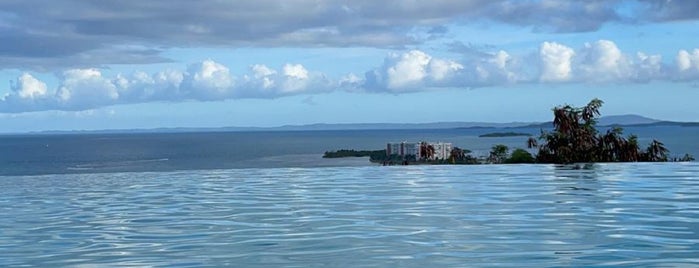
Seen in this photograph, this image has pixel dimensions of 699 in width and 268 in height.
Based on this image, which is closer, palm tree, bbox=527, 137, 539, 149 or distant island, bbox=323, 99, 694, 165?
distant island, bbox=323, 99, 694, 165

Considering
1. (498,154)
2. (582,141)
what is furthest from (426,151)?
(582,141)

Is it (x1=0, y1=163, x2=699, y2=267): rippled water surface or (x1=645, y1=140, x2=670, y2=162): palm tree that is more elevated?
(x1=645, y1=140, x2=670, y2=162): palm tree

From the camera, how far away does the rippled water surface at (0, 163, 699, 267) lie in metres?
7.51

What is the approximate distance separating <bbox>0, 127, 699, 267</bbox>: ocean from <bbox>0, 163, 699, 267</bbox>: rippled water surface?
21 millimetres

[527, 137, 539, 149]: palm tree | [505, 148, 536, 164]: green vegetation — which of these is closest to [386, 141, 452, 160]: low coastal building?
[505, 148, 536, 164]: green vegetation

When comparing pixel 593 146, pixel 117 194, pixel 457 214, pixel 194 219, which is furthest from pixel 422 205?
pixel 593 146

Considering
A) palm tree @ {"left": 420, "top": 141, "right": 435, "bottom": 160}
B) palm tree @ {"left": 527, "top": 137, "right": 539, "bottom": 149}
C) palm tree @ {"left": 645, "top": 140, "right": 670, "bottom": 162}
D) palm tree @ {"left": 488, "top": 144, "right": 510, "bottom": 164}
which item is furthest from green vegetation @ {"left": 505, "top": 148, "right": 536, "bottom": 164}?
palm tree @ {"left": 420, "top": 141, "right": 435, "bottom": 160}

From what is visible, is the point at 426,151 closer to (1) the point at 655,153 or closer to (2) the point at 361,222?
(1) the point at 655,153

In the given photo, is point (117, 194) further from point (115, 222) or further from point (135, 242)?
point (135, 242)

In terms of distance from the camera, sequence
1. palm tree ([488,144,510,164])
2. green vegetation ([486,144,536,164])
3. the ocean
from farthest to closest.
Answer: palm tree ([488,144,510,164]) < green vegetation ([486,144,536,164]) < the ocean

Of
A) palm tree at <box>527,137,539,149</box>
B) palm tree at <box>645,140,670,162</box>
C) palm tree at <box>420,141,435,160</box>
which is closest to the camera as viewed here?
palm tree at <box>527,137,539,149</box>

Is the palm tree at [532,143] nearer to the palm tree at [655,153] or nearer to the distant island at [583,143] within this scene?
the distant island at [583,143]

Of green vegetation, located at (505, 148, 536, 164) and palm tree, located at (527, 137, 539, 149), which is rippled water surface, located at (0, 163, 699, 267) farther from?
green vegetation, located at (505, 148, 536, 164)

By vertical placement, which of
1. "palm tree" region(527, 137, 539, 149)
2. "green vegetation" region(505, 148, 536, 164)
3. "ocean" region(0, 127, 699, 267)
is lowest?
"ocean" region(0, 127, 699, 267)
